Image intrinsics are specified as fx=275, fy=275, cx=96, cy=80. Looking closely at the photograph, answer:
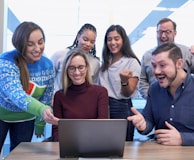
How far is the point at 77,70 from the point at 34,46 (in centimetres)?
35

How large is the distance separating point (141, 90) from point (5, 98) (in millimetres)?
1269

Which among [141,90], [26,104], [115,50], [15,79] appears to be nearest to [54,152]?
[26,104]

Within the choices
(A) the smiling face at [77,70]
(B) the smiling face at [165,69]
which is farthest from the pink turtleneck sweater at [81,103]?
(B) the smiling face at [165,69]

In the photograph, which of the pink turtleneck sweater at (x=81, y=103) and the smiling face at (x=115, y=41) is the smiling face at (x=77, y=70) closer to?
the pink turtleneck sweater at (x=81, y=103)

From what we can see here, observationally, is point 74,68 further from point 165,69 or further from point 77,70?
point 165,69

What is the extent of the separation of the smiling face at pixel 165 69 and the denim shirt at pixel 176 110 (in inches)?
2.8

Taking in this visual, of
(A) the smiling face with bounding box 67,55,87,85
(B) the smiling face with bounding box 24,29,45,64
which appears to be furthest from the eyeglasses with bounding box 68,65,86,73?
(B) the smiling face with bounding box 24,29,45,64

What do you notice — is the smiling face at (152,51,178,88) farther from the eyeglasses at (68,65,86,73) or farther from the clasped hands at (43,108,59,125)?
the clasped hands at (43,108,59,125)

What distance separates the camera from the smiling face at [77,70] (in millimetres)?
2000

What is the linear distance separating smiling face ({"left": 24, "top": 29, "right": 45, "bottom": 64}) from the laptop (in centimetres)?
78

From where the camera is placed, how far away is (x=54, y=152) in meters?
1.46

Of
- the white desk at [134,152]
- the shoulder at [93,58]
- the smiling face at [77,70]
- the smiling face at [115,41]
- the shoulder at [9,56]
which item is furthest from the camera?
the shoulder at [93,58]

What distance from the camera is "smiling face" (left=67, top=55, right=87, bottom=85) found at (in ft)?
6.56

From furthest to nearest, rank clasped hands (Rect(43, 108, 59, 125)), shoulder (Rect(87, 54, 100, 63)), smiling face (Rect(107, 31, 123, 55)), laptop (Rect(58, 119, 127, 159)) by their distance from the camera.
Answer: shoulder (Rect(87, 54, 100, 63)), smiling face (Rect(107, 31, 123, 55)), clasped hands (Rect(43, 108, 59, 125)), laptop (Rect(58, 119, 127, 159))
